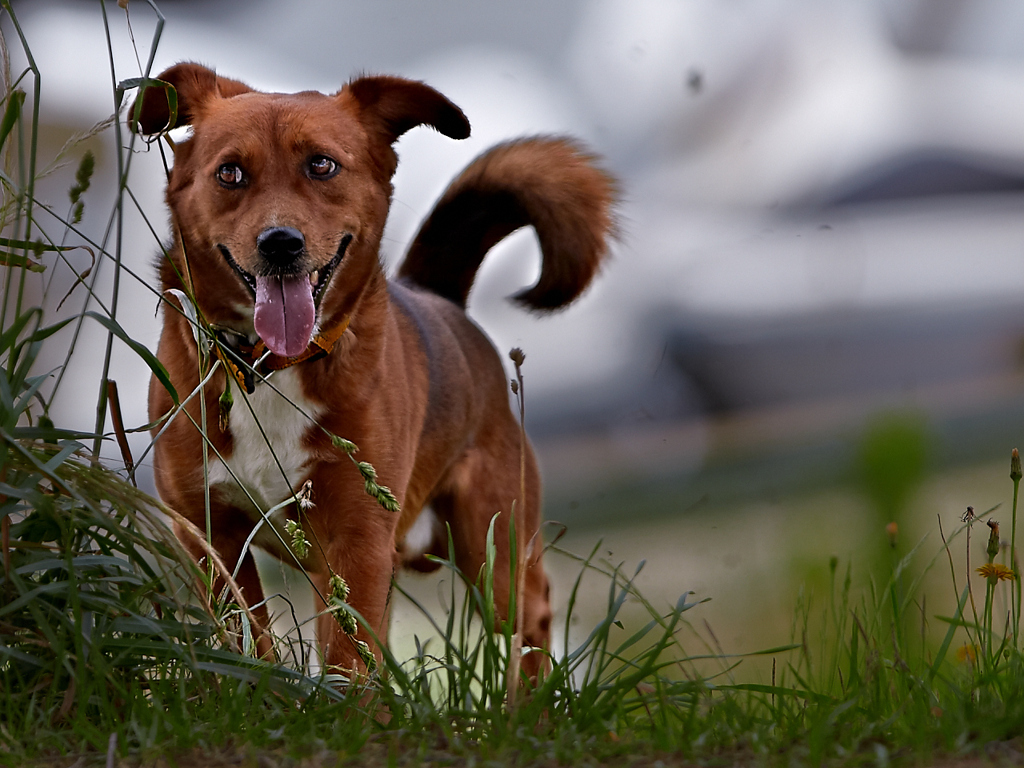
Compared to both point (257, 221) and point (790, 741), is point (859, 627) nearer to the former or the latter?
point (790, 741)

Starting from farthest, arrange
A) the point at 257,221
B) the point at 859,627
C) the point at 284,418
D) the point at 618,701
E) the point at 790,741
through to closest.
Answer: the point at 284,418 → the point at 257,221 → the point at 859,627 → the point at 618,701 → the point at 790,741

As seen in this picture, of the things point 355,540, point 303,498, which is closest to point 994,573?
point 303,498

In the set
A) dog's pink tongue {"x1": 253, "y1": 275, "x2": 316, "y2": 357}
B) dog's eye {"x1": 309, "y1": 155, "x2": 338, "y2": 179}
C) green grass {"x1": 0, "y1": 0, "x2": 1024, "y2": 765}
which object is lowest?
green grass {"x1": 0, "y1": 0, "x2": 1024, "y2": 765}

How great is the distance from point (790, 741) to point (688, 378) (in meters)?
3.83

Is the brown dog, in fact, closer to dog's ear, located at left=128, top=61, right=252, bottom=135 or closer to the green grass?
dog's ear, located at left=128, top=61, right=252, bottom=135


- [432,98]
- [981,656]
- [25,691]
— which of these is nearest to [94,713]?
[25,691]

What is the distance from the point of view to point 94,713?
1656 mm

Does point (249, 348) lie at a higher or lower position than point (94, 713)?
higher

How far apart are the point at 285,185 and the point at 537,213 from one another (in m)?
1.00

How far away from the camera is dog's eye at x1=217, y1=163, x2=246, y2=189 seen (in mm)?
2465

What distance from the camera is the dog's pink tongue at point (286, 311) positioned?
238 cm

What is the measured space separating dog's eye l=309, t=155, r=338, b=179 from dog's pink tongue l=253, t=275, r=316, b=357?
9.7 inches

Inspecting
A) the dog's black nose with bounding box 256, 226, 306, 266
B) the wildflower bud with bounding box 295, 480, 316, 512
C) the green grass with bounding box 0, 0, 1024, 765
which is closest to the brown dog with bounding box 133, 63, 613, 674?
the dog's black nose with bounding box 256, 226, 306, 266

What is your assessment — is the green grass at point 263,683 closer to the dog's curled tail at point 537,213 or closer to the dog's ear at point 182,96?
the dog's ear at point 182,96
